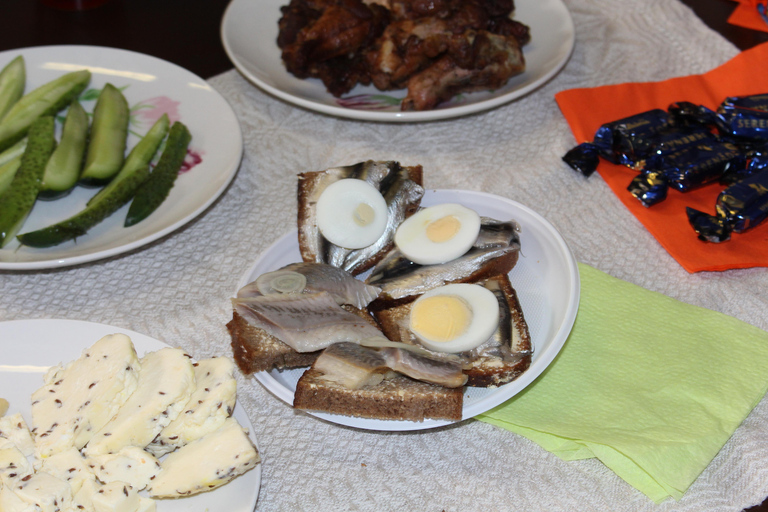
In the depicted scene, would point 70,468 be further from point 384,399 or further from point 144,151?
point 144,151

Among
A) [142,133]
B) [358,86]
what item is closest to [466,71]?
[358,86]

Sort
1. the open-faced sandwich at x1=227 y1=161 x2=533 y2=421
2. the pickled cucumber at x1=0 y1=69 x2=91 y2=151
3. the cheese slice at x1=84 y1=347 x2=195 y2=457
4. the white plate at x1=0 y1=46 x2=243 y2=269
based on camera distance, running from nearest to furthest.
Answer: the cheese slice at x1=84 y1=347 x2=195 y2=457 → the open-faced sandwich at x1=227 y1=161 x2=533 y2=421 → the white plate at x1=0 y1=46 x2=243 y2=269 → the pickled cucumber at x1=0 y1=69 x2=91 y2=151

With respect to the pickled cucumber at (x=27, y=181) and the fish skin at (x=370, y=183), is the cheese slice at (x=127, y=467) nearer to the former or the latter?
the fish skin at (x=370, y=183)

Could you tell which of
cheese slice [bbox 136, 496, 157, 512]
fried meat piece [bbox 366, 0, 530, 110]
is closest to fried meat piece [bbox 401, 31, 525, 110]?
fried meat piece [bbox 366, 0, 530, 110]

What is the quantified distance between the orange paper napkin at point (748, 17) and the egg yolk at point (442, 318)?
2.24 meters

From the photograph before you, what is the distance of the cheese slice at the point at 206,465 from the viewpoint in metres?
1.25

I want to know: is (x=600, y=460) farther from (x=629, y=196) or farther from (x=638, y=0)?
(x=638, y=0)

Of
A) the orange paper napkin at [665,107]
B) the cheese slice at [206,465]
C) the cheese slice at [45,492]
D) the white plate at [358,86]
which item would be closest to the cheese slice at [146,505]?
the cheese slice at [206,465]

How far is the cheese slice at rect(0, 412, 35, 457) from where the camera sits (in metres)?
1.32

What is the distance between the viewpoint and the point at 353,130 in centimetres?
244

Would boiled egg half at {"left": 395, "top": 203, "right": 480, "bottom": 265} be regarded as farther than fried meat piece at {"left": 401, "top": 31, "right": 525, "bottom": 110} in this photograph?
No

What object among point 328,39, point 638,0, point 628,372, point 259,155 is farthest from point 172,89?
point 638,0

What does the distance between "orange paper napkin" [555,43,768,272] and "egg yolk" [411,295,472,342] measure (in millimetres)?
819

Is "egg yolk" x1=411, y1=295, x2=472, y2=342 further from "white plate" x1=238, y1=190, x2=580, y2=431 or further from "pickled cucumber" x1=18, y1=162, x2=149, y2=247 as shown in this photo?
"pickled cucumber" x1=18, y1=162, x2=149, y2=247
